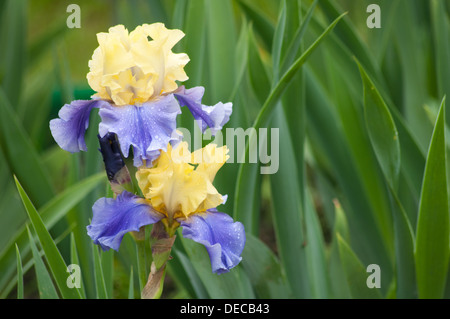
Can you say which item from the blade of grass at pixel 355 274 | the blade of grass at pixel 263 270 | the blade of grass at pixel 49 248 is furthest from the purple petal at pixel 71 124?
the blade of grass at pixel 355 274

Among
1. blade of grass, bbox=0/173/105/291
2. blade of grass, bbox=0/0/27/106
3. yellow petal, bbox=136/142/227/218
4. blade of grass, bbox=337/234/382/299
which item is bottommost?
blade of grass, bbox=337/234/382/299

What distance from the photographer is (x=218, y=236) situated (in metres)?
0.38

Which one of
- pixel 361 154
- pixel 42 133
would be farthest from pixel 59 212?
pixel 42 133

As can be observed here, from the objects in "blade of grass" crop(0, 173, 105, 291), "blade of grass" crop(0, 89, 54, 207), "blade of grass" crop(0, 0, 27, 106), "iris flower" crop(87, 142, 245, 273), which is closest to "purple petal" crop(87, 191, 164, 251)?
"iris flower" crop(87, 142, 245, 273)

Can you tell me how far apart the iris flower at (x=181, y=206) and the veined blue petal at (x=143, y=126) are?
0.02 metres

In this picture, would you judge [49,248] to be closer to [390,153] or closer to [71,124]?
[71,124]

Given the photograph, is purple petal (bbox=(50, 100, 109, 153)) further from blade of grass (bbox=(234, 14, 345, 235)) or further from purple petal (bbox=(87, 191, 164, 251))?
blade of grass (bbox=(234, 14, 345, 235))

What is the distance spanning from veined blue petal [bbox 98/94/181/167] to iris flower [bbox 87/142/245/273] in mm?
21

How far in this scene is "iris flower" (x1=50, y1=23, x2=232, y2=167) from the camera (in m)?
0.36

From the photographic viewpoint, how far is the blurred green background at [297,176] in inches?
24.2

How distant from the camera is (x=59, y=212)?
69cm

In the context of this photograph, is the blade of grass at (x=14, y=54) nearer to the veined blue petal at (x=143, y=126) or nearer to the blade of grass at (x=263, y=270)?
the blade of grass at (x=263, y=270)

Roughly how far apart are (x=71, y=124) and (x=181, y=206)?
99 mm
